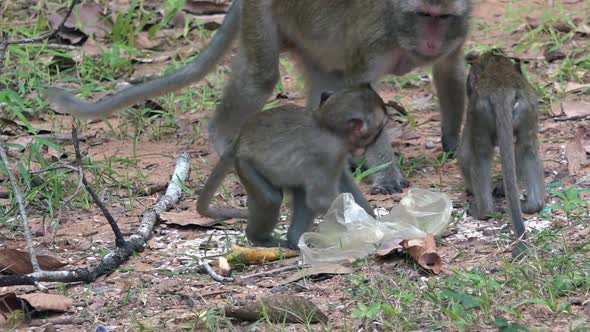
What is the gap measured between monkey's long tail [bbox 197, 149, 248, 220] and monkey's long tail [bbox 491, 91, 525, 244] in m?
1.54

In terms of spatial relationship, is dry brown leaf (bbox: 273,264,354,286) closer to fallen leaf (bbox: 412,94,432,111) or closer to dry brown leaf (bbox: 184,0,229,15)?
fallen leaf (bbox: 412,94,432,111)

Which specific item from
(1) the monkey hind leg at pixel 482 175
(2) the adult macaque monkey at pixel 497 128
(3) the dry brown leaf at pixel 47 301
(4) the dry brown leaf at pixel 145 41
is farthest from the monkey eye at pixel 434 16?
(4) the dry brown leaf at pixel 145 41

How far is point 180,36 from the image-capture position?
11008 millimetres

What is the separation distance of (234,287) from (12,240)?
69.3 inches

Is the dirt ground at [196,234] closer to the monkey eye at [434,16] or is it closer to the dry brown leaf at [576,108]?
the dry brown leaf at [576,108]

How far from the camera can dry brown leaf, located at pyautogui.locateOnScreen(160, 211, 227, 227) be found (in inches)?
271

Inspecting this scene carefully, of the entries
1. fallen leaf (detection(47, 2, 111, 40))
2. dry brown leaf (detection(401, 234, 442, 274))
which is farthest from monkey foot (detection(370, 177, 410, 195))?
fallen leaf (detection(47, 2, 111, 40))

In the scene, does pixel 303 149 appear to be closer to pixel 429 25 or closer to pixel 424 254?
pixel 424 254

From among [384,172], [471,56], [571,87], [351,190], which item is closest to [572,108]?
[571,87]

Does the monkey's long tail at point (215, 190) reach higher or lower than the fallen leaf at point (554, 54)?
higher

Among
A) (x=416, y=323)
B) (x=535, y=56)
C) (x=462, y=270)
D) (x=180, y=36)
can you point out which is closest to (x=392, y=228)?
(x=462, y=270)

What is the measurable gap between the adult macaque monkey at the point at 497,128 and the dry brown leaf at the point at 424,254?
0.87m

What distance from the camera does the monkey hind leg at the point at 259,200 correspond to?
20.2ft

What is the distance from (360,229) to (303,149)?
0.55m
